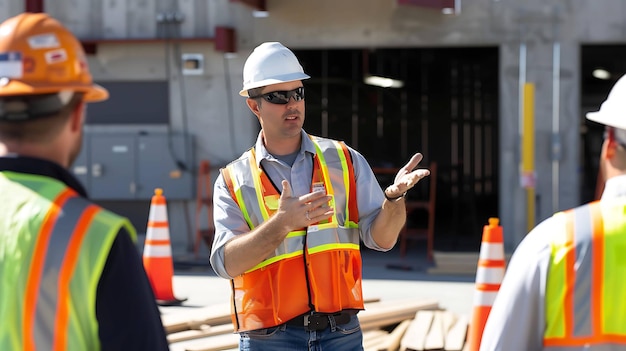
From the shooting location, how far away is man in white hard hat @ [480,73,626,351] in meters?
2.48

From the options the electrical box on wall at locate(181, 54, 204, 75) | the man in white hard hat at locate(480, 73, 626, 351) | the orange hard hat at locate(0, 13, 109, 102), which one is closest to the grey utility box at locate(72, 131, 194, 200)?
the electrical box on wall at locate(181, 54, 204, 75)

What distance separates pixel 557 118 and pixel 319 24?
3.83 m

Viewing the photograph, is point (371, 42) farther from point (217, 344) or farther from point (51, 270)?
point (51, 270)

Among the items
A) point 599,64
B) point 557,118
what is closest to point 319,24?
point 557,118

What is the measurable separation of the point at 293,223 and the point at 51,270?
5.27 ft

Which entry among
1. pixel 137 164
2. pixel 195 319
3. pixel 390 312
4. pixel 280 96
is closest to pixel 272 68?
pixel 280 96

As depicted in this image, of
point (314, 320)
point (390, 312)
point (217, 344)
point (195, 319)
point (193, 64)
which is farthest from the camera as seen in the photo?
point (193, 64)

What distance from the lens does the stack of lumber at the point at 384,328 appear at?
694 centimetres

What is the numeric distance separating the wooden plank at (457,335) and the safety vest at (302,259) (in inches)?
113

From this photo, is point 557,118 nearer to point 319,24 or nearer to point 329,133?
point 319,24

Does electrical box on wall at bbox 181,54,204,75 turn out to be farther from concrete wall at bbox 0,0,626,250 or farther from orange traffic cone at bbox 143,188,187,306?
orange traffic cone at bbox 143,188,187,306

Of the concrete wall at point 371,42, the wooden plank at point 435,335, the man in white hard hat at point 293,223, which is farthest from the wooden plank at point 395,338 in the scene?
the concrete wall at point 371,42

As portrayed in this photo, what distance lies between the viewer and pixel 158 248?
389 inches

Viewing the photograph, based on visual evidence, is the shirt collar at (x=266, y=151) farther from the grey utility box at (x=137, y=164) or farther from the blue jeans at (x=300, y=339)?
Result: the grey utility box at (x=137, y=164)
